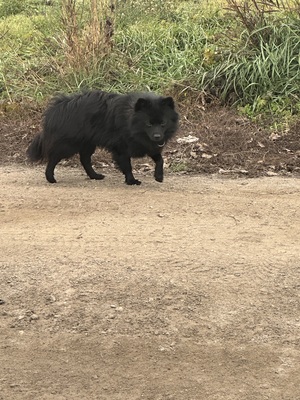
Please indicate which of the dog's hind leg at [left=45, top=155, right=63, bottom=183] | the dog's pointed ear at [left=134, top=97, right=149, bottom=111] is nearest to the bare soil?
the dog's hind leg at [left=45, top=155, right=63, bottom=183]

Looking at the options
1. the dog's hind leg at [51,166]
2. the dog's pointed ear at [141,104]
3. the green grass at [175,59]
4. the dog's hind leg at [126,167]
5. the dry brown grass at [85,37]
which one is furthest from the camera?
the dry brown grass at [85,37]

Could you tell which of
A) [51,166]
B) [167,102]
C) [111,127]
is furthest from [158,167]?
[51,166]

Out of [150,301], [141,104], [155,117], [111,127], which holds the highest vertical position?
[141,104]

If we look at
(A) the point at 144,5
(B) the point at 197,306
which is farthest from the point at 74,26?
(B) the point at 197,306

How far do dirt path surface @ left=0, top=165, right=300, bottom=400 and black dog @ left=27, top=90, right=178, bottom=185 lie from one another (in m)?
0.88

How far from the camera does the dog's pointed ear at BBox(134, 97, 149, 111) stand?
7156 millimetres

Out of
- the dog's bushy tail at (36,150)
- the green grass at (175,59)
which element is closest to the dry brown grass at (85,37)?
the green grass at (175,59)

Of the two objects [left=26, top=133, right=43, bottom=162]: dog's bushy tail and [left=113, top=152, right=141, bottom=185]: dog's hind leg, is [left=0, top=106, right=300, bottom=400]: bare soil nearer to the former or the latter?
[left=113, top=152, right=141, bottom=185]: dog's hind leg

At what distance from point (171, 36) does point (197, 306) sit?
896 centimetres

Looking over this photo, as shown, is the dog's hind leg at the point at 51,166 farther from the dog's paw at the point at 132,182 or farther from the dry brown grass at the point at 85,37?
the dry brown grass at the point at 85,37

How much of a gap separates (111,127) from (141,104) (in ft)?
1.65

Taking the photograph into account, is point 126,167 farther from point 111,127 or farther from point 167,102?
point 167,102

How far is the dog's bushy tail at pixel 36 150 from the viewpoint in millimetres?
7982

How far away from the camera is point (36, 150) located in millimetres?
8047
